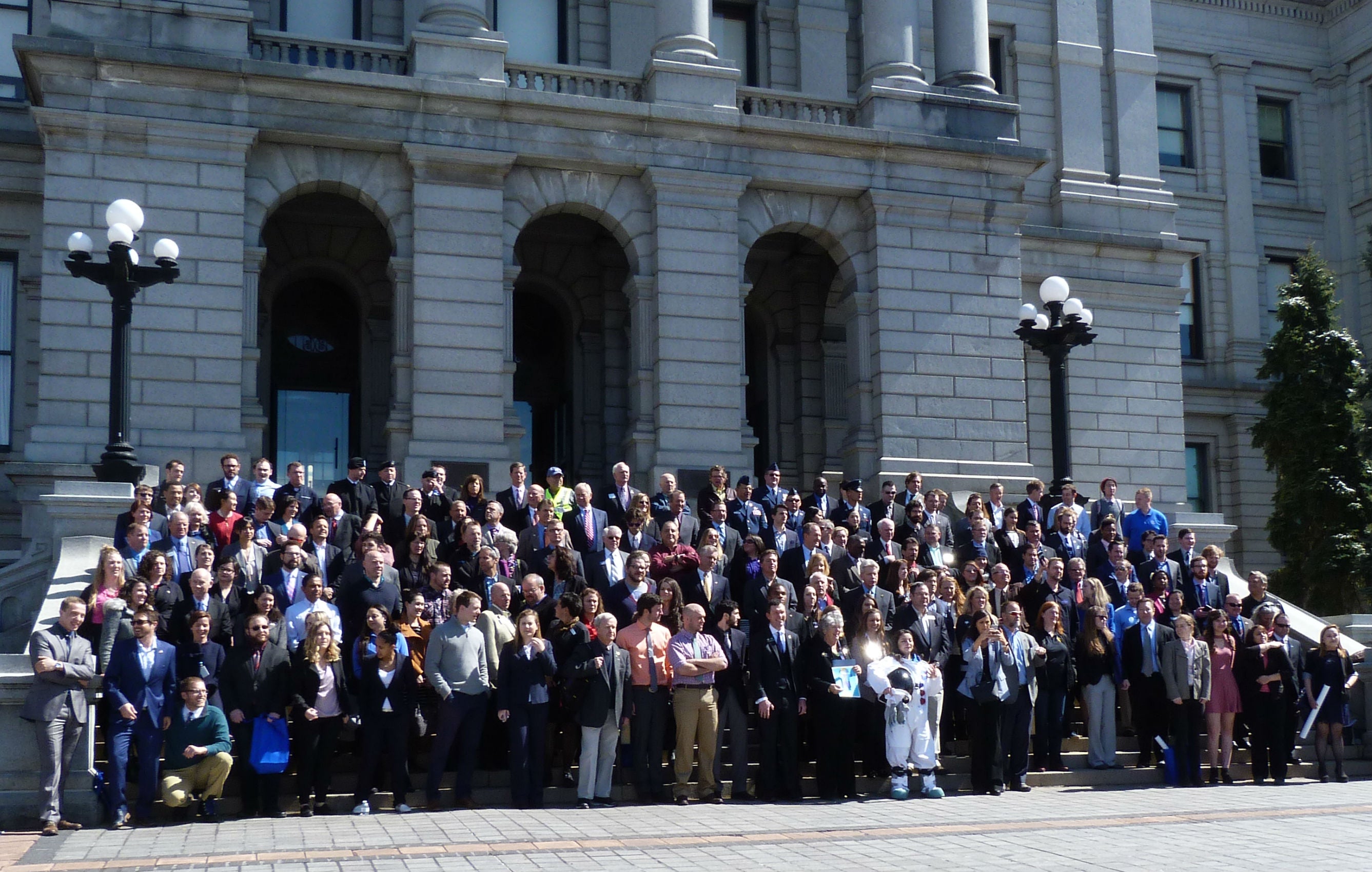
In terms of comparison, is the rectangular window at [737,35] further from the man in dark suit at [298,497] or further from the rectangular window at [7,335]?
the man in dark suit at [298,497]

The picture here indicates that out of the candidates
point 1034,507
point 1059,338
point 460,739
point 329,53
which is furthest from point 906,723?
point 329,53

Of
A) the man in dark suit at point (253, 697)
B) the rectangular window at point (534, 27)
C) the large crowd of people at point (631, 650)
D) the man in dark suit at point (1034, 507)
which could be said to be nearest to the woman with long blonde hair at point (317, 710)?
the large crowd of people at point (631, 650)

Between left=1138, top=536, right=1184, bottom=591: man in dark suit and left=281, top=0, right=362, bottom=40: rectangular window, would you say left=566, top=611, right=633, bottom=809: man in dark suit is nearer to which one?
left=1138, top=536, right=1184, bottom=591: man in dark suit

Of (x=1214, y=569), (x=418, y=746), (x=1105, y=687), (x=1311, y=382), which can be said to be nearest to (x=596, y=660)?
(x=418, y=746)

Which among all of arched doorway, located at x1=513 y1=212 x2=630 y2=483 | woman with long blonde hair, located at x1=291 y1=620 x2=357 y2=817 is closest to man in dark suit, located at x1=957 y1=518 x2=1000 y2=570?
woman with long blonde hair, located at x1=291 y1=620 x2=357 y2=817

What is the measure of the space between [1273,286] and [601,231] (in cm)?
1971

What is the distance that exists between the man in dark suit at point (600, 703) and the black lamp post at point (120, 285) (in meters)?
5.71

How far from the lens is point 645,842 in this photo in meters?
12.1

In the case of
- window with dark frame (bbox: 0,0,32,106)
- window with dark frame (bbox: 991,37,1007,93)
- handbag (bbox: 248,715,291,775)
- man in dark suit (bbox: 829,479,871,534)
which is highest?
→ window with dark frame (bbox: 991,37,1007,93)

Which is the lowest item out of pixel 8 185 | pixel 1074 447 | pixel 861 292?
pixel 1074 447

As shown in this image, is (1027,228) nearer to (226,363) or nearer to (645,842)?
(226,363)

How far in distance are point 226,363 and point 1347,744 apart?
50.2 ft

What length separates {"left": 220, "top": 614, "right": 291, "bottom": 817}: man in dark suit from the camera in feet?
44.8

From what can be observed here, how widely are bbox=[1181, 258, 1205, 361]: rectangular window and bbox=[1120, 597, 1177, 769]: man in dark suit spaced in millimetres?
21374
